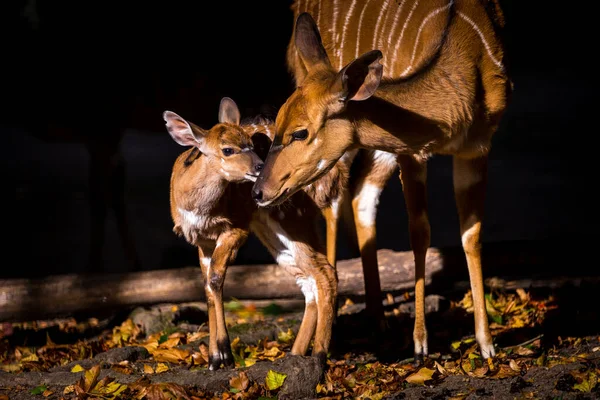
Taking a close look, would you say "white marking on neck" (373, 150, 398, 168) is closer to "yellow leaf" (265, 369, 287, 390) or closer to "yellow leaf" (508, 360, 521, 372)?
"yellow leaf" (508, 360, 521, 372)

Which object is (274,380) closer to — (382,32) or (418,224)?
(418,224)

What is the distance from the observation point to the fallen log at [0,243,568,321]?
6.02 meters

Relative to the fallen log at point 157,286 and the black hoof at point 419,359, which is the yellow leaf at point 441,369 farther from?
the fallen log at point 157,286

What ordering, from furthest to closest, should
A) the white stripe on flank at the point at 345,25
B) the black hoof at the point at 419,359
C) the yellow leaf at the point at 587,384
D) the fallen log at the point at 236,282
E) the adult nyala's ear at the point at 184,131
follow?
the fallen log at the point at 236,282 → the white stripe on flank at the point at 345,25 → the black hoof at the point at 419,359 → the adult nyala's ear at the point at 184,131 → the yellow leaf at the point at 587,384

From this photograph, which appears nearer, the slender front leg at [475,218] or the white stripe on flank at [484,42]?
the white stripe on flank at [484,42]

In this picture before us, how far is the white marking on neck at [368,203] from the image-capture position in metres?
6.03

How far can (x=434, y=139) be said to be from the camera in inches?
169

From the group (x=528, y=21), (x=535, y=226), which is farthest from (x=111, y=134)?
(x=528, y=21)

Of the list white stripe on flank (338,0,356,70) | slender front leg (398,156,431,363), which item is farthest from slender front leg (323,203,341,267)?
white stripe on flank (338,0,356,70)

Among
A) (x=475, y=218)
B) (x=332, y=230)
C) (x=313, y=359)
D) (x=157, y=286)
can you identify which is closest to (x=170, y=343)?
(x=157, y=286)

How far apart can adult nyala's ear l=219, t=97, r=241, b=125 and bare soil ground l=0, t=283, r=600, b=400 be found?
57.8 inches

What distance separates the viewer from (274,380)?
13.9 feet

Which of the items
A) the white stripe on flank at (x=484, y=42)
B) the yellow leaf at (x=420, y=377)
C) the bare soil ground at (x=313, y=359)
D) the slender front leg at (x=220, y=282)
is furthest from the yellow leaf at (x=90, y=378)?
the white stripe on flank at (x=484, y=42)

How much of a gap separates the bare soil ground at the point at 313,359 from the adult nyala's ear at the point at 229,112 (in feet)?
4.82
